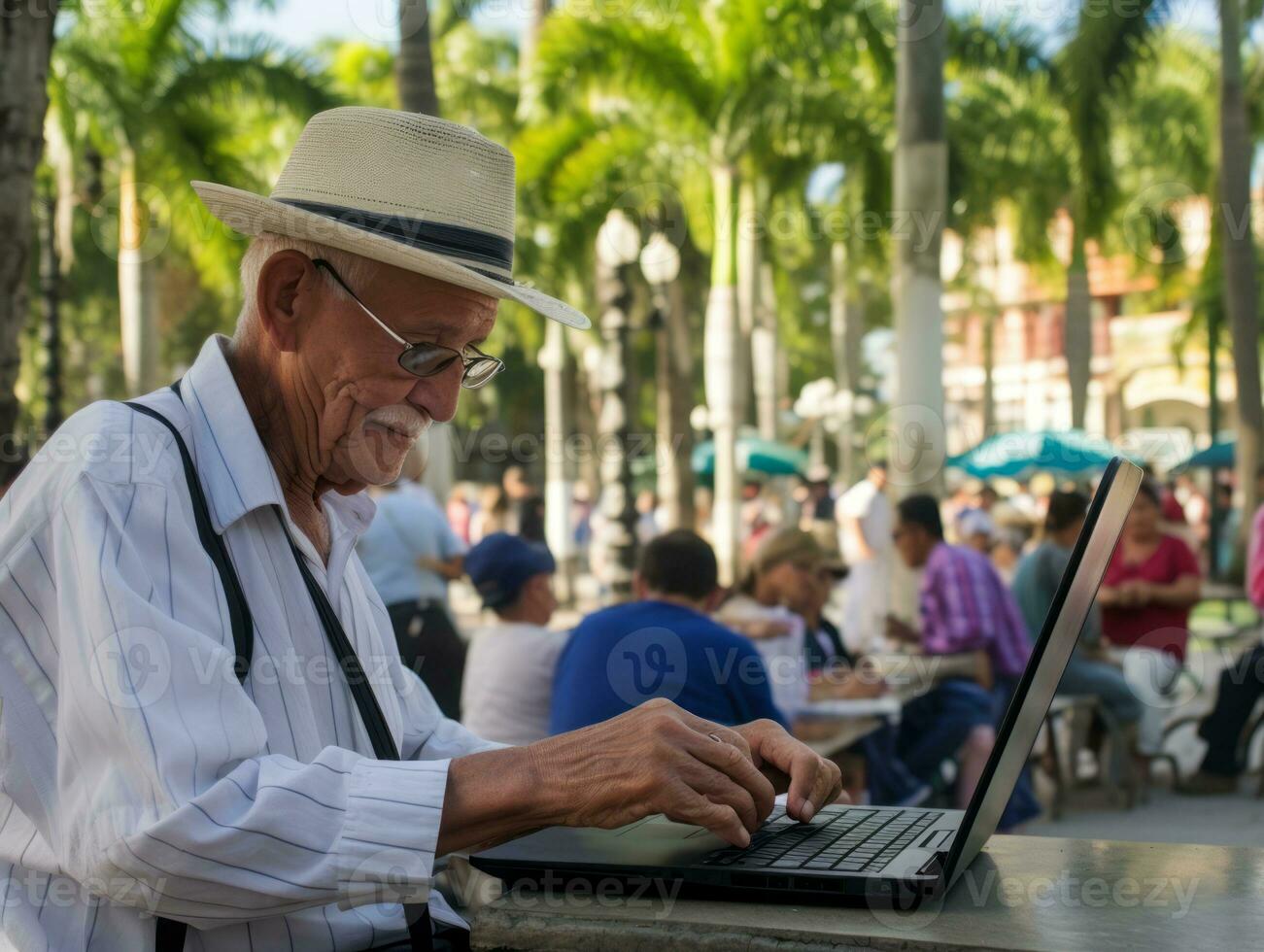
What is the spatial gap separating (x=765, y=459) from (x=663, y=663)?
2456 centimetres

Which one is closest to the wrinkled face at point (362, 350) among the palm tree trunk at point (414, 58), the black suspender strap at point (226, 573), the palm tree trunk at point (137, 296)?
the black suspender strap at point (226, 573)

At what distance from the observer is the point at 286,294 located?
205cm

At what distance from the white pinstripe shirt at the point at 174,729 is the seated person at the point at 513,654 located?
13.0 feet

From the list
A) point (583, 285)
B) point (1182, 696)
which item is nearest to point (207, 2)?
point (583, 285)

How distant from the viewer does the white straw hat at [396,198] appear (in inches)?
79.4

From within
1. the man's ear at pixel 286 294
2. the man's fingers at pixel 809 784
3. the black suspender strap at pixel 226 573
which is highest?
the man's ear at pixel 286 294

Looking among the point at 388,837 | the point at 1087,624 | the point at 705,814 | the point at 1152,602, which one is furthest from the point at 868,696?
the point at 388,837

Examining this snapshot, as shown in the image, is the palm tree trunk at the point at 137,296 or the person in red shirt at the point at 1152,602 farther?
the palm tree trunk at the point at 137,296

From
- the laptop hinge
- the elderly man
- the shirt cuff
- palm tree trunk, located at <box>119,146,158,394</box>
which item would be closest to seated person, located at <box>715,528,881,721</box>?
the elderly man

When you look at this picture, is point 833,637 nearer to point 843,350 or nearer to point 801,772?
point 801,772

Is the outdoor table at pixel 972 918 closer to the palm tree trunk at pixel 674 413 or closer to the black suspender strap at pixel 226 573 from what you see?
the black suspender strap at pixel 226 573

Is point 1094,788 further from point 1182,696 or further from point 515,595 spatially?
point 515,595

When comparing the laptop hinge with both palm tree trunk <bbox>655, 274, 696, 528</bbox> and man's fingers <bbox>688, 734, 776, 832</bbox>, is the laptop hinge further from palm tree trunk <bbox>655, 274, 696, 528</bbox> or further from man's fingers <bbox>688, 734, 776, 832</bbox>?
palm tree trunk <bbox>655, 274, 696, 528</bbox>

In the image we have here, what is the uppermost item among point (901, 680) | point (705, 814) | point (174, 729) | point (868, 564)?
point (174, 729)
